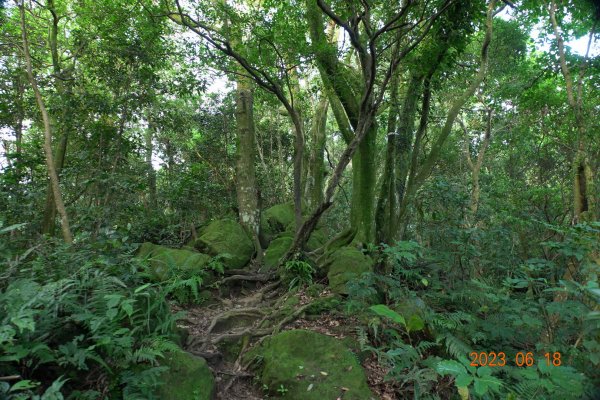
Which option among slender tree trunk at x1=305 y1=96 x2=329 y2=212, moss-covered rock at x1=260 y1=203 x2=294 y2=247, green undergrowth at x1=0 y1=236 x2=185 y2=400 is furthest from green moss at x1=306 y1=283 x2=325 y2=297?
slender tree trunk at x1=305 y1=96 x2=329 y2=212

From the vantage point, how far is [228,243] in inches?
316

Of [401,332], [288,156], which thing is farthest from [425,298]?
[288,156]

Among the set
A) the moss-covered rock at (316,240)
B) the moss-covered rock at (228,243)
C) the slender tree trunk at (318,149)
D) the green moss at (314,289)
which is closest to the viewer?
the green moss at (314,289)

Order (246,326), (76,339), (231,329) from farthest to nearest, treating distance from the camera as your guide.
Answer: (246,326), (231,329), (76,339)

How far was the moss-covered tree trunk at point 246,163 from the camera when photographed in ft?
30.7

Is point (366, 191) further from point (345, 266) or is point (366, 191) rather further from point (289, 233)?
point (289, 233)

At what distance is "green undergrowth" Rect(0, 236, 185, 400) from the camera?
262 centimetres

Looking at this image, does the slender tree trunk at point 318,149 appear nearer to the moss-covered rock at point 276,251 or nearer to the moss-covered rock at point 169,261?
the moss-covered rock at point 276,251

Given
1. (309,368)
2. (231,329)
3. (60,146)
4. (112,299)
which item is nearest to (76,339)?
(112,299)

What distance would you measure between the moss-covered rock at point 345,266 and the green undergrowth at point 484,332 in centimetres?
72

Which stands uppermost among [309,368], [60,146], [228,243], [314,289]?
[60,146]

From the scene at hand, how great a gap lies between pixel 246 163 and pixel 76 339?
6.91 metres
